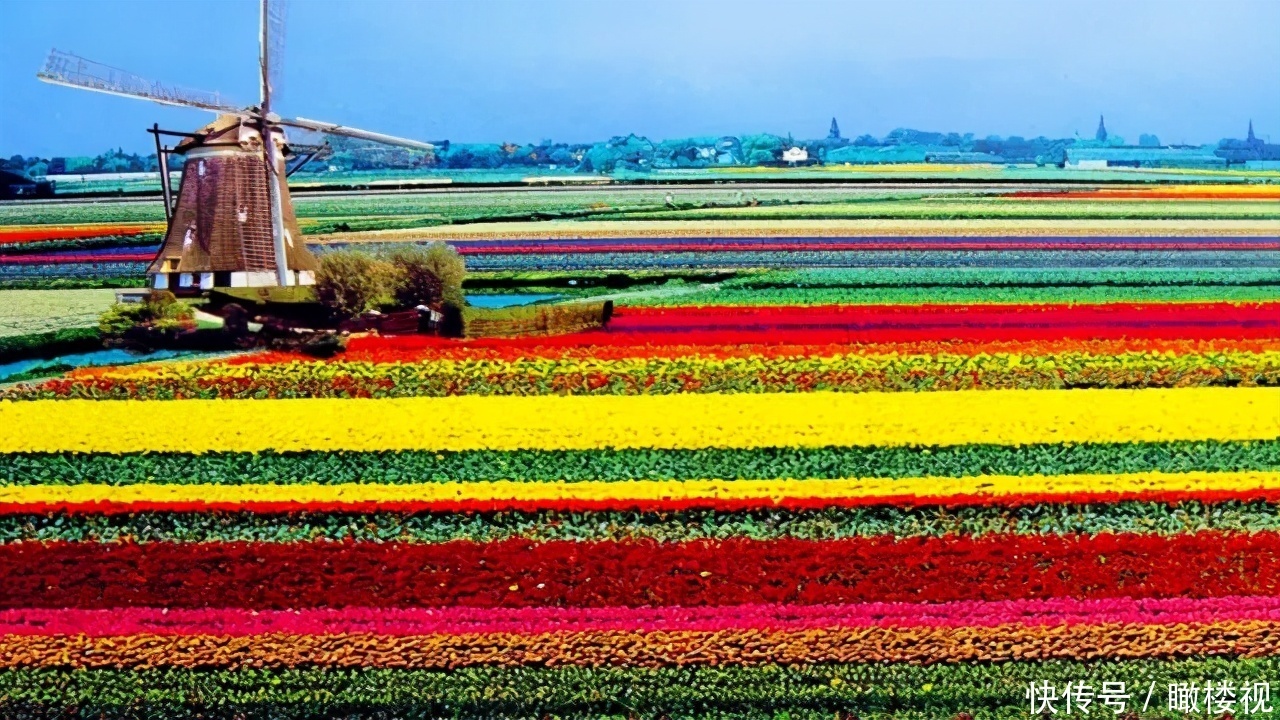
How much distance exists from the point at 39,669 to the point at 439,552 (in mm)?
3157

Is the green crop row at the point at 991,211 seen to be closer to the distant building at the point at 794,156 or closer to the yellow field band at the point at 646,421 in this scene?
the yellow field band at the point at 646,421

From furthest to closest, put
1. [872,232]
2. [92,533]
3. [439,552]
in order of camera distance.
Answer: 1. [872,232]
2. [92,533]
3. [439,552]

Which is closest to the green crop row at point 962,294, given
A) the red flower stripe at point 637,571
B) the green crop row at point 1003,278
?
the green crop row at point 1003,278

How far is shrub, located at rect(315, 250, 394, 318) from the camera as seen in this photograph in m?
21.9

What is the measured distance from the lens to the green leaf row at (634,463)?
13.4 meters

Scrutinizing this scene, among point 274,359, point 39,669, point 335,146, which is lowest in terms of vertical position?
point 39,669

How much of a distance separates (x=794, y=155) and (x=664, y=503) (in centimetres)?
7158

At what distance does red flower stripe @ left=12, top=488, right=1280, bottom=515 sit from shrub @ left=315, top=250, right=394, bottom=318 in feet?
31.1

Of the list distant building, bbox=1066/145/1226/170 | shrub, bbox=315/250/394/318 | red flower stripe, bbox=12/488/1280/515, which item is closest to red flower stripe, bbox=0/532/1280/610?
red flower stripe, bbox=12/488/1280/515

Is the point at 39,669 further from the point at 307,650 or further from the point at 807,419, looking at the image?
the point at 807,419

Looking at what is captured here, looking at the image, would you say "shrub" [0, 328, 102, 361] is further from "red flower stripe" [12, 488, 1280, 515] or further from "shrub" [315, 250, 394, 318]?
"red flower stripe" [12, 488, 1280, 515]

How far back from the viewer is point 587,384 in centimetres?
1603

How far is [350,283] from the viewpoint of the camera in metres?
22.0

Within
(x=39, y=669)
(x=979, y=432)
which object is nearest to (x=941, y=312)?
(x=979, y=432)
